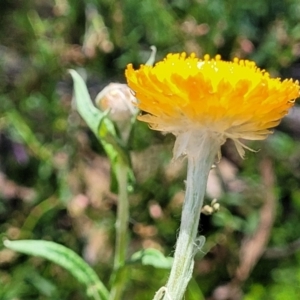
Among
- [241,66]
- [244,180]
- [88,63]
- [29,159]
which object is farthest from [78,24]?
[241,66]

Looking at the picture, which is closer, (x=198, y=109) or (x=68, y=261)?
(x=198, y=109)

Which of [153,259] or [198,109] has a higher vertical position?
[198,109]

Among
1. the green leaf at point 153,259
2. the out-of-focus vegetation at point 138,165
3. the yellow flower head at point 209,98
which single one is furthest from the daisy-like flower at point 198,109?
the out-of-focus vegetation at point 138,165

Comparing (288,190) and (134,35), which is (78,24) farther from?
(288,190)

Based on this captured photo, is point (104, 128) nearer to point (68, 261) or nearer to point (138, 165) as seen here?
point (68, 261)

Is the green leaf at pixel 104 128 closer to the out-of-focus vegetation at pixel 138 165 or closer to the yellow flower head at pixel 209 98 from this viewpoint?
the yellow flower head at pixel 209 98

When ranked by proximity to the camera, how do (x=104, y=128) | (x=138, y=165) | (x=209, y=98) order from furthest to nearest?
(x=138, y=165), (x=104, y=128), (x=209, y=98)

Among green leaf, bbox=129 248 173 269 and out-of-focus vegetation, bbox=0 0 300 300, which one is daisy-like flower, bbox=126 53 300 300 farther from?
out-of-focus vegetation, bbox=0 0 300 300

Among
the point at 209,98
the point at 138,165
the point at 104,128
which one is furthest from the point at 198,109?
the point at 138,165

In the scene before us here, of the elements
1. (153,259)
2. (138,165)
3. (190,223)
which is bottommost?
(138,165)
